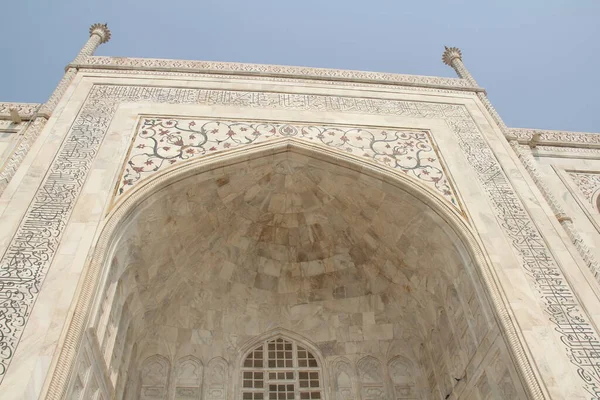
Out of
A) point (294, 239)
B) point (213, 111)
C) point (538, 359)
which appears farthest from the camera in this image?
point (294, 239)

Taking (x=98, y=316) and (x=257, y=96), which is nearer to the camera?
(x=98, y=316)

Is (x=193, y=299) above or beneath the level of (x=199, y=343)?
above

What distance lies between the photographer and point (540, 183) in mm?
6207

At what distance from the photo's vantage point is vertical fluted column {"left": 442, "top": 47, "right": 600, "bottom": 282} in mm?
5371

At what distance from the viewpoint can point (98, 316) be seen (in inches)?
181

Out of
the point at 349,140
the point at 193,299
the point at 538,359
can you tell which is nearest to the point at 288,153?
the point at 349,140

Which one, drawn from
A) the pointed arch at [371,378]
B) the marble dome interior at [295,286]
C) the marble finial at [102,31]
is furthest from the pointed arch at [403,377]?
the marble finial at [102,31]

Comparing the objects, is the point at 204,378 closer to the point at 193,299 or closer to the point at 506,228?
the point at 193,299

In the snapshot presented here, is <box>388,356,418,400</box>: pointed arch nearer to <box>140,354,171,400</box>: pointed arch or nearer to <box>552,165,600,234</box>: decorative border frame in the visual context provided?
<box>140,354,171,400</box>: pointed arch

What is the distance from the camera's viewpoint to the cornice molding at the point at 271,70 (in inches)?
284

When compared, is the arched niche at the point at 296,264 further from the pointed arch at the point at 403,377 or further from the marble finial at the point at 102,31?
the marble finial at the point at 102,31

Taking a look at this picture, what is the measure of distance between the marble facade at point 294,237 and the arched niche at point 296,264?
3cm

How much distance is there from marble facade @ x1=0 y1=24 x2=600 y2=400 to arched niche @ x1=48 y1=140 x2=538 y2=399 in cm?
3

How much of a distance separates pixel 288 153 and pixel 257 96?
46.8 inches
